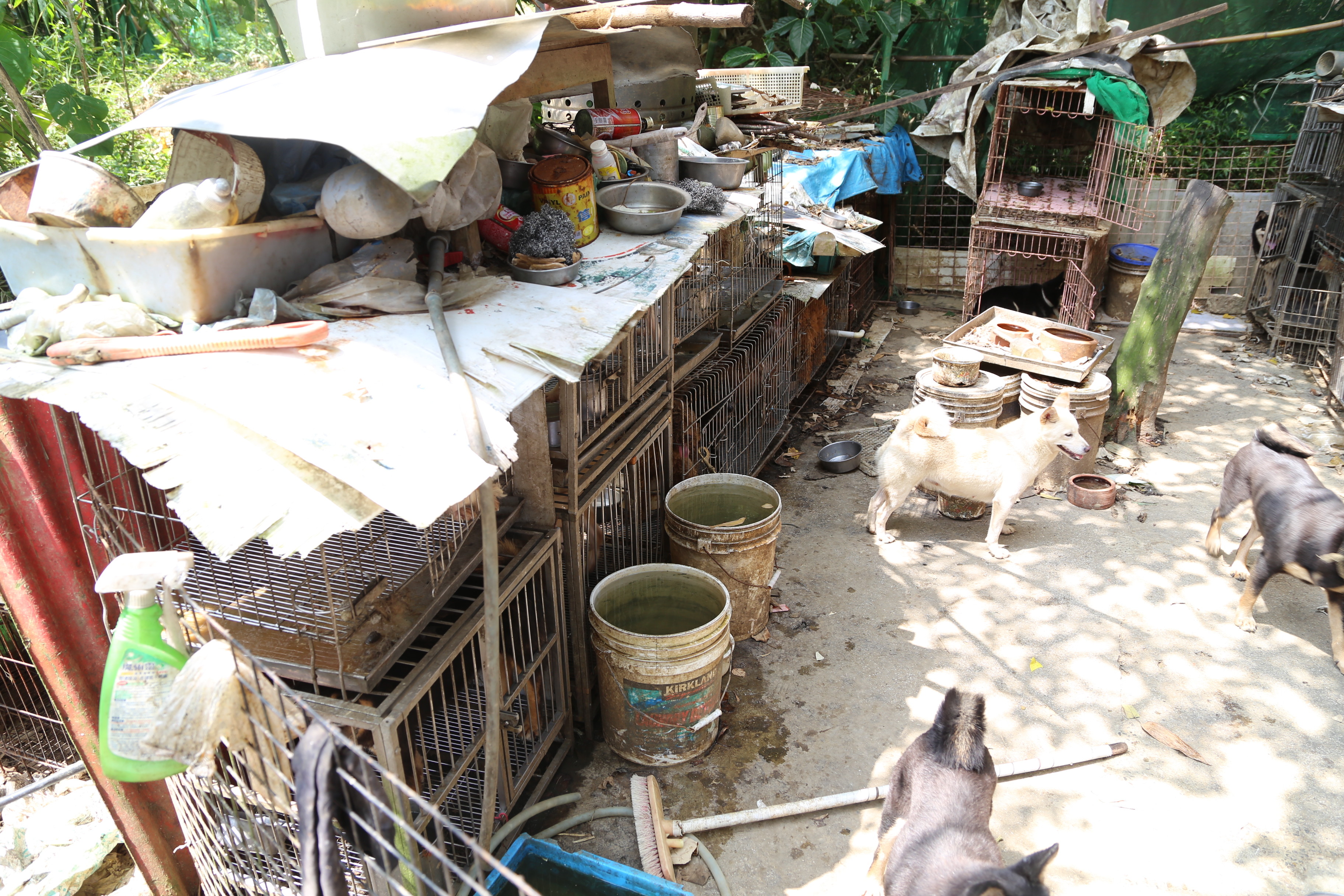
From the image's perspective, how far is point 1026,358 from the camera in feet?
23.7

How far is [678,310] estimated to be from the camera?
508cm

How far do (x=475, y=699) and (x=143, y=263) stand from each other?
2035 mm

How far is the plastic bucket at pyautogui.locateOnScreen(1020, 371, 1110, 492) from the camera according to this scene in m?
6.77

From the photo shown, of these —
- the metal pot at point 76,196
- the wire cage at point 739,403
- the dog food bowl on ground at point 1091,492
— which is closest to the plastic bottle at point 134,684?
the metal pot at point 76,196

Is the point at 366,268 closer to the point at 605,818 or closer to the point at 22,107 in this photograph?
the point at 22,107

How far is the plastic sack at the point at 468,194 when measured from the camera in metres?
3.26

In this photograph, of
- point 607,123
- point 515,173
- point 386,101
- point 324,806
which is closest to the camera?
point 324,806

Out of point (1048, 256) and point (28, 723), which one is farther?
point (1048, 256)

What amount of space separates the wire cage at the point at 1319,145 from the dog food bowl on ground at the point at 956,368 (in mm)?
5525

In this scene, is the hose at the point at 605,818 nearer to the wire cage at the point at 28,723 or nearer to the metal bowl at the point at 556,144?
the wire cage at the point at 28,723

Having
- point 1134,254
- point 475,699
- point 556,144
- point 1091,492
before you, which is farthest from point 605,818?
point 1134,254

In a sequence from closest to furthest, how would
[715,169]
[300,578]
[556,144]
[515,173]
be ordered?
[300,578], [515,173], [556,144], [715,169]

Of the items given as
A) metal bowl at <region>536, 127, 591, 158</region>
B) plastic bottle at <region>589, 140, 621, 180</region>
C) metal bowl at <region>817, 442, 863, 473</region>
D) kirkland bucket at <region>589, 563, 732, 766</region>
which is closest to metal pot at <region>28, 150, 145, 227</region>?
metal bowl at <region>536, 127, 591, 158</region>

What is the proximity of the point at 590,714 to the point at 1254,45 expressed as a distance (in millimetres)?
11829
